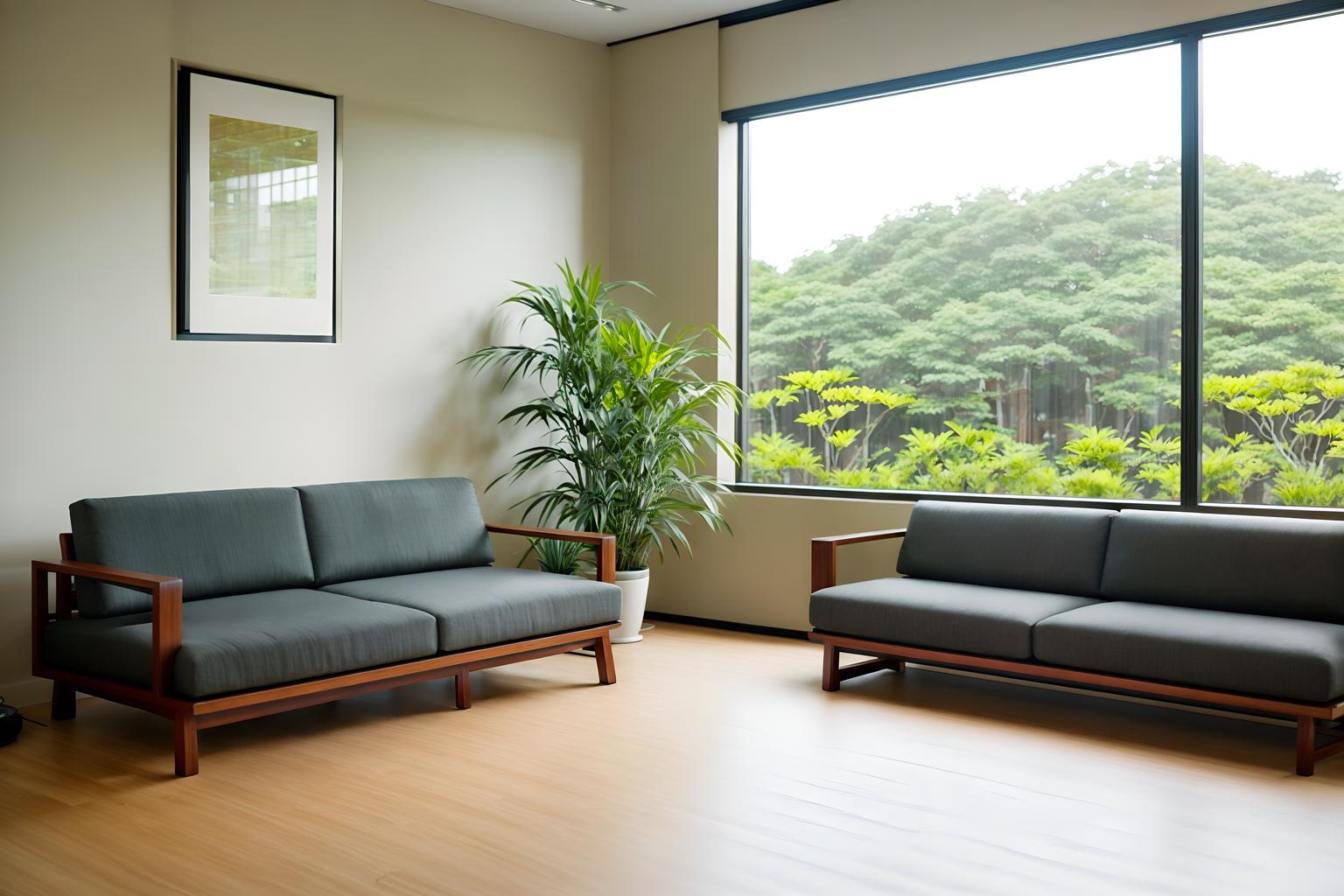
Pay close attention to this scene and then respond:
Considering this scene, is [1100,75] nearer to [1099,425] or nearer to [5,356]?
[1099,425]

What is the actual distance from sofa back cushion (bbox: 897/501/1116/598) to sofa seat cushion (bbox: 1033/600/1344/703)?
0.34 m

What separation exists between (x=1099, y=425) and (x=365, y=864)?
361 cm

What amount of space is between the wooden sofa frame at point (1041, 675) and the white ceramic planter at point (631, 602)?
982 mm

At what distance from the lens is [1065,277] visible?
5.20 m

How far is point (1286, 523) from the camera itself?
14.1 ft

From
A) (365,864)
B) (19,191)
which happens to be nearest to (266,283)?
(19,191)

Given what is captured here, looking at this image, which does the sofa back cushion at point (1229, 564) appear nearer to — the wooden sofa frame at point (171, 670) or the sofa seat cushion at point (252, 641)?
the wooden sofa frame at point (171, 670)

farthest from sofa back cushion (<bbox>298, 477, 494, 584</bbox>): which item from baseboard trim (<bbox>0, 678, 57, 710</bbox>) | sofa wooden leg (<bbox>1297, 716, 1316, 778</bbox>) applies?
sofa wooden leg (<bbox>1297, 716, 1316, 778</bbox>)

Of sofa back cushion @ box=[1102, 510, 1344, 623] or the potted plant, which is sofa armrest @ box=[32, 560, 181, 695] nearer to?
the potted plant

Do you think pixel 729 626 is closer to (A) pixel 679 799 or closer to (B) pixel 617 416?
(B) pixel 617 416

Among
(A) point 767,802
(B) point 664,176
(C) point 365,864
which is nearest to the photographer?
(C) point 365,864

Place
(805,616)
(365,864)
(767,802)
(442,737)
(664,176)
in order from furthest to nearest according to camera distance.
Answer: (664,176)
(805,616)
(442,737)
(767,802)
(365,864)

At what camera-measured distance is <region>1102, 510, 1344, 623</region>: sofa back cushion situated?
4.14 metres

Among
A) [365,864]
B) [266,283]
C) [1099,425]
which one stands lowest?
[365,864]
